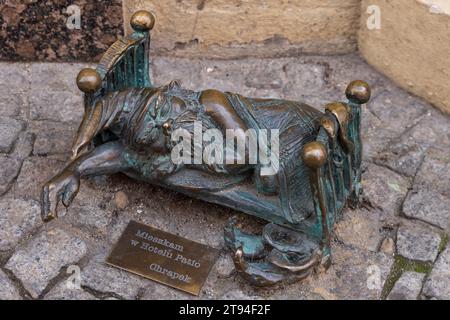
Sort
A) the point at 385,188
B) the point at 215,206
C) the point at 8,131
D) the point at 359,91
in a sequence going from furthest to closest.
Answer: the point at 8,131
the point at 385,188
the point at 215,206
the point at 359,91

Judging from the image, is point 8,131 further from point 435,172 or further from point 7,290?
point 435,172

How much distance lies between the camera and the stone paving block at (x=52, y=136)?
370cm

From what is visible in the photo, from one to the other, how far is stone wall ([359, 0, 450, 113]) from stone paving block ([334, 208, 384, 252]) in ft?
2.98

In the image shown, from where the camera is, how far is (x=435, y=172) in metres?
3.71

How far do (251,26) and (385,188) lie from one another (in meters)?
1.25

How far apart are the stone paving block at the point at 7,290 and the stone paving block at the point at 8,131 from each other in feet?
2.57

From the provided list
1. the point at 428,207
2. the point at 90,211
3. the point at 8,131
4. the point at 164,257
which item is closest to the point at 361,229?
the point at 428,207

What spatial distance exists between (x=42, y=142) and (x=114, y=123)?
61 centimetres

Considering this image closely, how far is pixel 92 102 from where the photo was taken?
10.8 feet

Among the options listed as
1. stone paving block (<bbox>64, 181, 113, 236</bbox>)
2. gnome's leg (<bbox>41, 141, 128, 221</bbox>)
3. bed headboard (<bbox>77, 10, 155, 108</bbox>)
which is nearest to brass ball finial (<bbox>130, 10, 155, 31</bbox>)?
bed headboard (<bbox>77, 10, 155, 108</bbox>)

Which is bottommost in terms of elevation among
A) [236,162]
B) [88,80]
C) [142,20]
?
[236,162]

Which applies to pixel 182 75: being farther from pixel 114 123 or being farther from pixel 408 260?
pixel 408 260

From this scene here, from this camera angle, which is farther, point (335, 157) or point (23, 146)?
point (23, 146)
